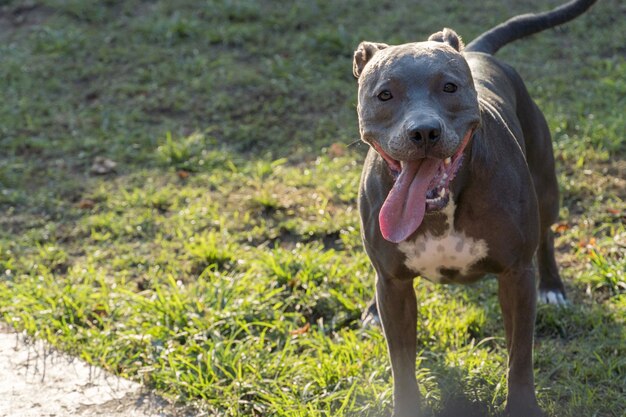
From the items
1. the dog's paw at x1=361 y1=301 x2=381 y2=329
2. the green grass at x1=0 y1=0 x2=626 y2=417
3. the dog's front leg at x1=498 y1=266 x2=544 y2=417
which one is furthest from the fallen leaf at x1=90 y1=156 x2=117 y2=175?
the dog's front leg at x1=498 y1=266 x2=544 y2=417

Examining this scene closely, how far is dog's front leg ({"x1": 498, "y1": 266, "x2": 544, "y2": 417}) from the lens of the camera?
3627 millimetres

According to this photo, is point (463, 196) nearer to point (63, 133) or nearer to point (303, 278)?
point (303, 278)

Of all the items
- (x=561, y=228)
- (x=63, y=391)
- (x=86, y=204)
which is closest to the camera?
(x=63, y=391)

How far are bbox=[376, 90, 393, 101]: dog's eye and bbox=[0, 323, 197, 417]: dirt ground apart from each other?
162 centimetres

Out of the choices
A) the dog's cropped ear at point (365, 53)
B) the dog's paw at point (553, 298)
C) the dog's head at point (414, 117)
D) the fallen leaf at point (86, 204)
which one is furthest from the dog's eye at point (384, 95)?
the fallen leaf at point (86, 204)

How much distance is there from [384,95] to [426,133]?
0.31 m

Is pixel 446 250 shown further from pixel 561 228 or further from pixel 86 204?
pixel 86 204

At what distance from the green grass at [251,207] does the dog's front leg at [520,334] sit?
6.5 inches

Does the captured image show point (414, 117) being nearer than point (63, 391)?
Yes

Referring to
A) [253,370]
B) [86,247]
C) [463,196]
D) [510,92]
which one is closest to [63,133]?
[86,247]

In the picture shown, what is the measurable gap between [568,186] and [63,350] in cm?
298

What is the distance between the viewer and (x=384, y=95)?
3.32m

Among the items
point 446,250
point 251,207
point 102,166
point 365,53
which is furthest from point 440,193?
point 102,166

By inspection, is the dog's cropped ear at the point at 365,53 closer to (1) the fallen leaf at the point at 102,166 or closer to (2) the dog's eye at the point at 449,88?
(2) the dog's eye at the point at 449,88
